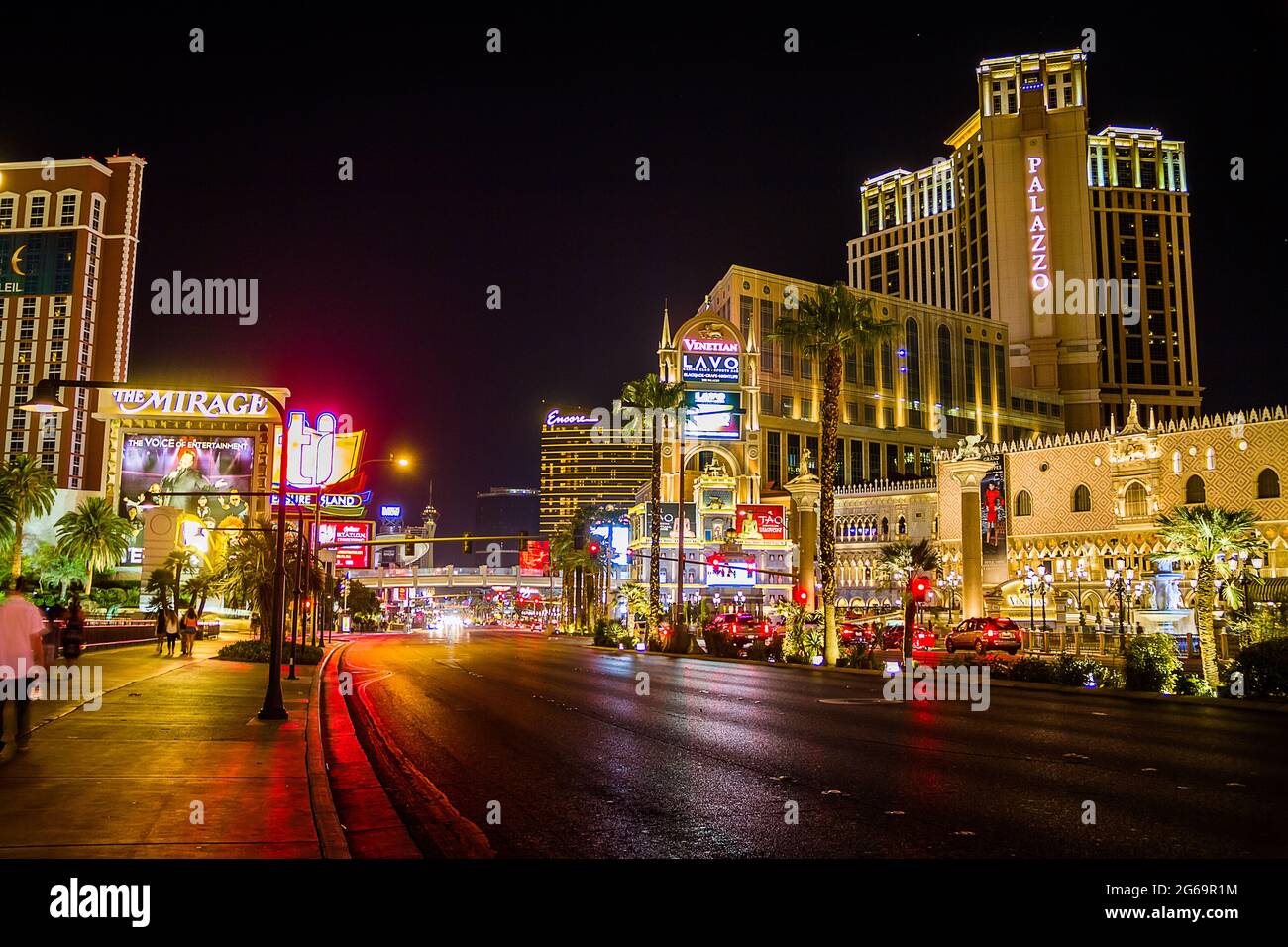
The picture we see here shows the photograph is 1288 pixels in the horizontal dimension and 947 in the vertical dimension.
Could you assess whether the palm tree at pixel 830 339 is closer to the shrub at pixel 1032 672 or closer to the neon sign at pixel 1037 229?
the shrub at pixel 1032 672

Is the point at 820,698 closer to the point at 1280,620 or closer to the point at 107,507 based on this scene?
the point at 1280,620

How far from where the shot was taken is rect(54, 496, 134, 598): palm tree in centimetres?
7969

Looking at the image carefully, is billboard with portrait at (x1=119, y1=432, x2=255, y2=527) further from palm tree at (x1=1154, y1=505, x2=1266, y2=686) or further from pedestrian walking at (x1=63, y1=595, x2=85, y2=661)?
palm tree at (x1=1154, y1=505, x2=1266, y2=686)

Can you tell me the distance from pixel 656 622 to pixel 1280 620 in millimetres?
29753

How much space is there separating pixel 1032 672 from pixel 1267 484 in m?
41.7

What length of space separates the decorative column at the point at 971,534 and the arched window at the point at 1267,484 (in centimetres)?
1552

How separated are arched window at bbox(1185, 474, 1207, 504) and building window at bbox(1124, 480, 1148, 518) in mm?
2521

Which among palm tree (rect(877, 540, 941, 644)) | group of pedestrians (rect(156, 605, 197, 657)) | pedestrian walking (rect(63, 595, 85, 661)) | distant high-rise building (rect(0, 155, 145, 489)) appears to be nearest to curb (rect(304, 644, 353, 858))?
pedestrian walking (rect(63, 595, 85, 661))

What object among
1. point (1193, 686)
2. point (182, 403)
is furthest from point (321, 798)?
point (182, 403)

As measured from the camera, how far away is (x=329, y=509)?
248ft
